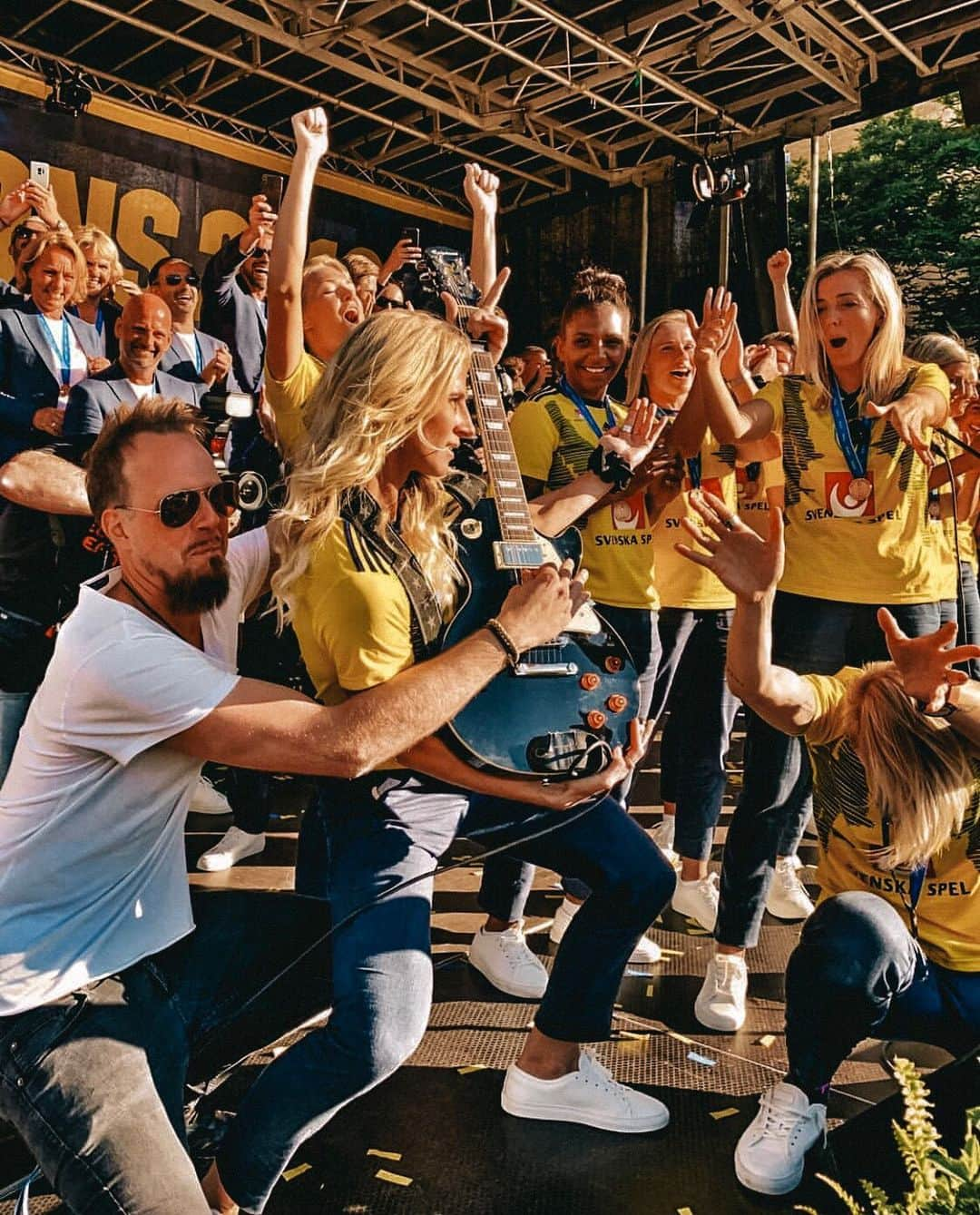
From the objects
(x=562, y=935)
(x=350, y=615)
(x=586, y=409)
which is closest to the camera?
(x=350, y=615)

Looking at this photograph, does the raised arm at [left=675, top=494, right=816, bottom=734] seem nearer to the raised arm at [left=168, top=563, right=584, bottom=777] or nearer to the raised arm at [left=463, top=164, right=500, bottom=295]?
the raised arm at [left=168, top=563, right=584, bottom=777]

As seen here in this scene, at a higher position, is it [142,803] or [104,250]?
[104,250]

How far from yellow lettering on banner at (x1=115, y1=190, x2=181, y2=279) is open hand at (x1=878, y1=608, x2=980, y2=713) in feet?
32.3

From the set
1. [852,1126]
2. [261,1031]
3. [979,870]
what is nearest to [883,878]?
[979,870]

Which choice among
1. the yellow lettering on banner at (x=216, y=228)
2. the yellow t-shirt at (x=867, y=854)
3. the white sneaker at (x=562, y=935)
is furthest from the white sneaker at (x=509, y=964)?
the yellow lettering on banner at (x=216, y=228)

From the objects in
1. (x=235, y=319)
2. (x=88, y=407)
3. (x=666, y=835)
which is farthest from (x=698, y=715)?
(x=235, y=319)

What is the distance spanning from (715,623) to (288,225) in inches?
73.8

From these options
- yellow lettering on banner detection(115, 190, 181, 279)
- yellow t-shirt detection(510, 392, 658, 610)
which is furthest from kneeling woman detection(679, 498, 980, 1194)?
yellow lettering on banner detection(115, 190, 181, 279)

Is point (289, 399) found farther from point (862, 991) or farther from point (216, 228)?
point (216, 228)

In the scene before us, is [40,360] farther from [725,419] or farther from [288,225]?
[725,419]

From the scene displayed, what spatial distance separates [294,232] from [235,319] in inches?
84.6

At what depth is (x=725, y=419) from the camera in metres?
3.05

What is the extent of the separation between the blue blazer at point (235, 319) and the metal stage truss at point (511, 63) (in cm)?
466

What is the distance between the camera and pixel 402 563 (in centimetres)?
209
